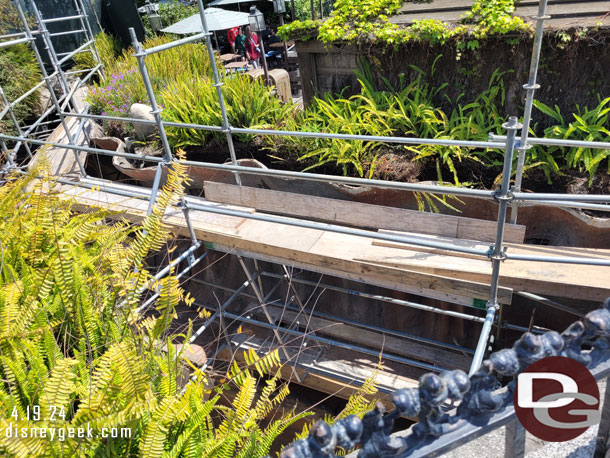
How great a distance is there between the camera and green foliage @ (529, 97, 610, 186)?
3561 millimetres

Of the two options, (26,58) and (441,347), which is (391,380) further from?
(26,58)

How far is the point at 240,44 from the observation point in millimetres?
12414

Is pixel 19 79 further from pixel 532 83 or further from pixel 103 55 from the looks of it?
pixel 532 83

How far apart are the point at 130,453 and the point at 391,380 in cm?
213

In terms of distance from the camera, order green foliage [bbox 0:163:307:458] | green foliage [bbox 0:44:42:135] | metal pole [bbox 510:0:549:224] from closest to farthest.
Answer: green foliage [bbox 0:163:307:458], metal pole [bbox 510:0:549:224], green foliage [bbox 0:44:42:135]

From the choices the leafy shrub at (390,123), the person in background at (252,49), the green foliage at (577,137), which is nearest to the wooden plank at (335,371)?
the leafy shrub at (390,123)

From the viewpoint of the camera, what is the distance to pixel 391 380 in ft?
10.8

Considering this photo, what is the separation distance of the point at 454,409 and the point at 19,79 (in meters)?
8.11

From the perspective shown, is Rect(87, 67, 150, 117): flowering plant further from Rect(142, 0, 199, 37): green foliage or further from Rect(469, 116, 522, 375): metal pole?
Rect(142, 0, 199, 37): green foliage

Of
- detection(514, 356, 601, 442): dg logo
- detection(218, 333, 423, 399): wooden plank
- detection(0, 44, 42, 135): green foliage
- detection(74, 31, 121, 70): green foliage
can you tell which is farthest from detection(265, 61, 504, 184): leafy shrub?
detection(74, 31, 121, 70): green foliage

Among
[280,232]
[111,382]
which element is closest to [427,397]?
[111,382]

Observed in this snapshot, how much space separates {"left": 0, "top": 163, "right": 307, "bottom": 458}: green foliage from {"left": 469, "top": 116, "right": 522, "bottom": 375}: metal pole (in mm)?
1043

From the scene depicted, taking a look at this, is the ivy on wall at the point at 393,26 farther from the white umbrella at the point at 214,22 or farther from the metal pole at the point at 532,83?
the white umbrella at the point at 214,22

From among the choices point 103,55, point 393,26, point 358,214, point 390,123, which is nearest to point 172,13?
point 103,55
